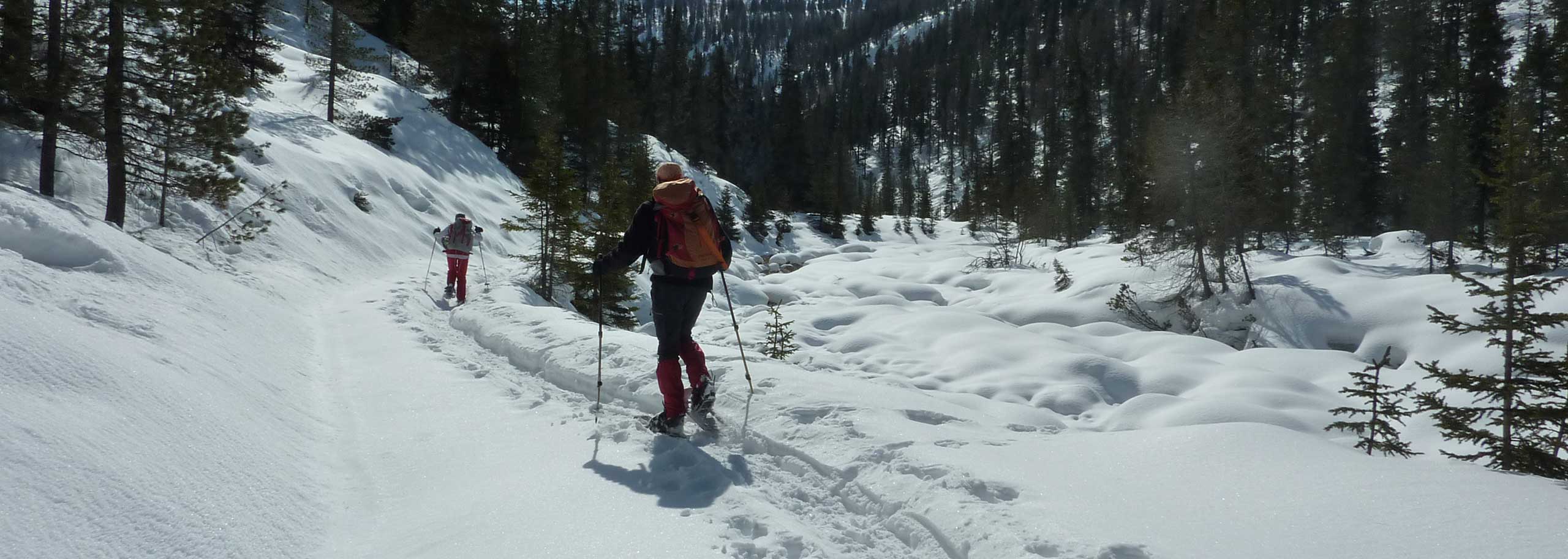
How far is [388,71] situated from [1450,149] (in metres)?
57.4

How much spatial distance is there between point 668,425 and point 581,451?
64cm

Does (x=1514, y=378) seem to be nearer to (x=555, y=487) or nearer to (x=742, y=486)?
(x=742, y=486)

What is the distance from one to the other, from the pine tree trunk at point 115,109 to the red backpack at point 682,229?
12.3 m

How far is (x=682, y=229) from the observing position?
16.6 ft

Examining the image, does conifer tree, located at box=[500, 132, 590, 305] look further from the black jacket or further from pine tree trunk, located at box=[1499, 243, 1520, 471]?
pine tree trunk, located at box=[1499, 243, 1520, 471]

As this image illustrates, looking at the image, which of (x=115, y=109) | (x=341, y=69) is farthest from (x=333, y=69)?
(x=115, y=109)

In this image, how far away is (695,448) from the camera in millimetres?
4848

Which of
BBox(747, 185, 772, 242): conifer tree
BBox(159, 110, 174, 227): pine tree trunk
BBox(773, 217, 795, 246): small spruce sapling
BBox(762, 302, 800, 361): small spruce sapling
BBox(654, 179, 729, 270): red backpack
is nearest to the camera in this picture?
BBox(654, 179, 729, 270): red backpack

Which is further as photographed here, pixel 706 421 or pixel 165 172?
pixel 165 172

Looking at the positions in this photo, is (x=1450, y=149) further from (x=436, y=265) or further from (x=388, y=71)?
(x=388, y=71)

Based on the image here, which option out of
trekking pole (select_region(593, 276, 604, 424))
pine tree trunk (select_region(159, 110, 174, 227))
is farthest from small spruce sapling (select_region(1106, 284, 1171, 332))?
pine tree trunk (select_region(159, 110, 174, 227))

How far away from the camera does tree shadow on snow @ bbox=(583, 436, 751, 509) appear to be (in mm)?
4055

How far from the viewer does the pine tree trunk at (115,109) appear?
1183 cm

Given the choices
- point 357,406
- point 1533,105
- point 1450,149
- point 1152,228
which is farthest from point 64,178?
point 1533,105
